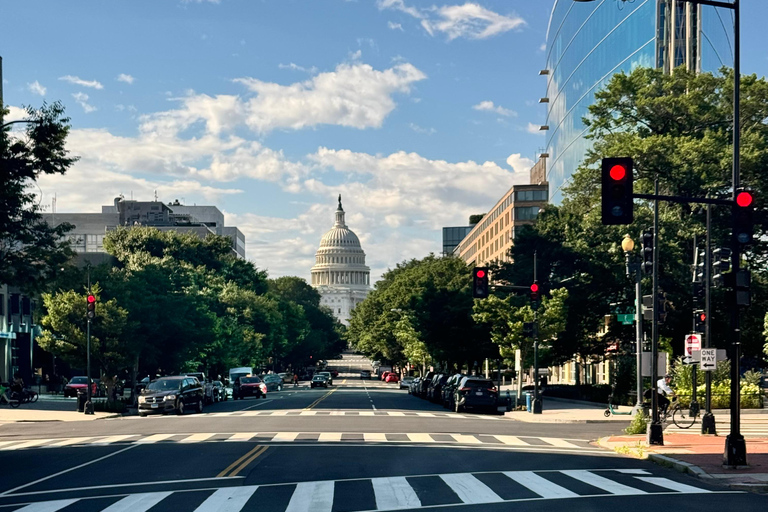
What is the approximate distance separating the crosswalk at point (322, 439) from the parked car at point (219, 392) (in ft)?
100

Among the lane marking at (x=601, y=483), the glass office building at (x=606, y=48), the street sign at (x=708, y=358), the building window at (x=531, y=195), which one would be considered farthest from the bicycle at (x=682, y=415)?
the building window at (x=531, y=195)

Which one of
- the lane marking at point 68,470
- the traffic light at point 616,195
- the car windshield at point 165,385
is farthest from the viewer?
the car windshield at point 165,385

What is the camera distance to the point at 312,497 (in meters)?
15.3

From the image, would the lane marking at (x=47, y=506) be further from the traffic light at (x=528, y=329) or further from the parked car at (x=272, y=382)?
the parked car at (x=272, y=382)

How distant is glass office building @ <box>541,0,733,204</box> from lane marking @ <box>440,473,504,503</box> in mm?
45251

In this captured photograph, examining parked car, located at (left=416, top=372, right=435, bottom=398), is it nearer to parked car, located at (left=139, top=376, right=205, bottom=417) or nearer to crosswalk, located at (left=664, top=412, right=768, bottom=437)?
parked car, located at (left=139, top=376, right=205, bottom=417)

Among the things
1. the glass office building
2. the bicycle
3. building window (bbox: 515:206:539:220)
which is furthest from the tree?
building window (bbox: 515:206:539:220)

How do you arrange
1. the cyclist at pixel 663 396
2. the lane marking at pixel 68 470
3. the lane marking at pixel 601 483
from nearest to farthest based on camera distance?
the lane marking at pixel 601 483 < the lane marking at pixel 68 470 < the cyclist at pixel 663 396

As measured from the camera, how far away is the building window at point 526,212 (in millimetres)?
127812

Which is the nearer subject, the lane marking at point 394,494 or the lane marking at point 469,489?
the lane marking at point 394,494

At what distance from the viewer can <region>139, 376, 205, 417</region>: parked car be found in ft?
147

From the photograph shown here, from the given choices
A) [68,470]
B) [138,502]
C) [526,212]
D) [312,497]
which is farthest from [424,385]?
[526,212]

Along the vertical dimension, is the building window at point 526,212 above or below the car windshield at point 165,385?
above

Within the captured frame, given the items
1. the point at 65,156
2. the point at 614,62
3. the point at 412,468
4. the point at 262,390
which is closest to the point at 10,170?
the point at 65,156
